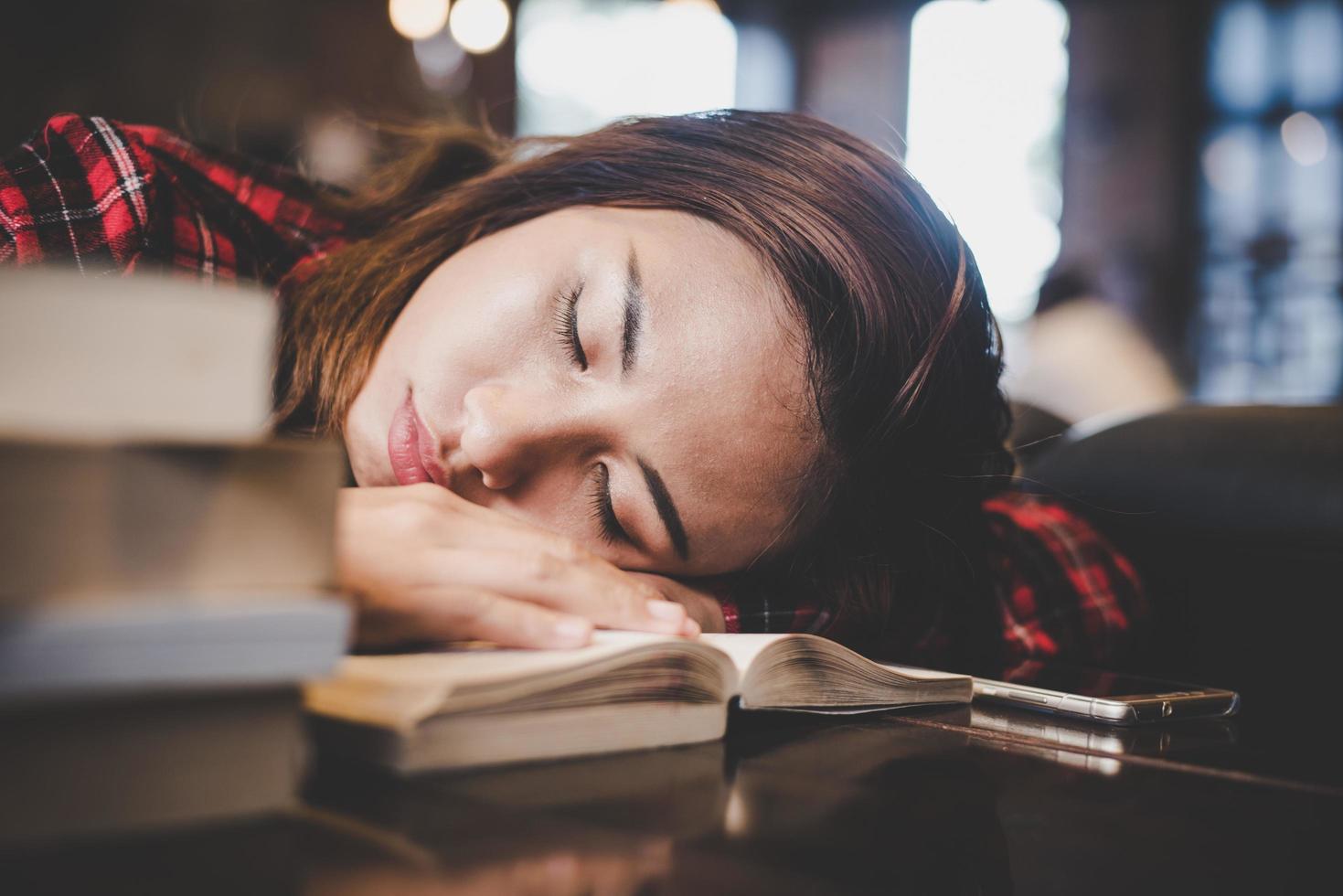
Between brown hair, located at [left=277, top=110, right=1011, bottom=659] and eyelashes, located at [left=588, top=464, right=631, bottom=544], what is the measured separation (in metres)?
0.19

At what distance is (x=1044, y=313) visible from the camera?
3.95 meters

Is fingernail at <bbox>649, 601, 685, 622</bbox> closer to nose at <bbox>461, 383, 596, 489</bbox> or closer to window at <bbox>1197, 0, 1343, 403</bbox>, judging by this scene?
nose at <bbox>461, 383, 596, 489</bbox>

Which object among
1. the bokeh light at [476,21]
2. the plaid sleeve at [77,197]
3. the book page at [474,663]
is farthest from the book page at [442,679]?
the bokeh light at [476,21]

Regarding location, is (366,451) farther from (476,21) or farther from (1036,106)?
(1036,106)

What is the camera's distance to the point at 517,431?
3.06ft

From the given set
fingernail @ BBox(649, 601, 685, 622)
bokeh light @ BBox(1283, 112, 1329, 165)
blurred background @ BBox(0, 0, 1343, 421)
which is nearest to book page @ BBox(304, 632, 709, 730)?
fingernail @ BBox(649, 601, 685, 622)

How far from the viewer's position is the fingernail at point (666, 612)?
0.76 metres

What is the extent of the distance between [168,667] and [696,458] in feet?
2.04

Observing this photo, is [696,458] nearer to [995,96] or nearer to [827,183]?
[827,183]

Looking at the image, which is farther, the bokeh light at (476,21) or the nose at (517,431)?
the bokeh light at (476,21)

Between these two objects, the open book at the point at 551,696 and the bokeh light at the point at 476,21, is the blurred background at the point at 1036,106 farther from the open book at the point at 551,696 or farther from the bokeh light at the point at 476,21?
the open book at the point at 551,696

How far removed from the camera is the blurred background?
5.40m

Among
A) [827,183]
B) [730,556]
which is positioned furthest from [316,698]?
[827,183]

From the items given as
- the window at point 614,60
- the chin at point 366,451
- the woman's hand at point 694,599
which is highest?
the window at point 614,60
